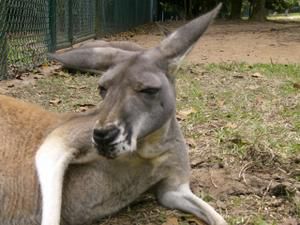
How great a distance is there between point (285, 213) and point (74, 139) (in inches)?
42.4

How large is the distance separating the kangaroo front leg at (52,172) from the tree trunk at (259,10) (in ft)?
59.0

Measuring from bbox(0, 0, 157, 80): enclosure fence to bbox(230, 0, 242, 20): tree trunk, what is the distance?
944 cm

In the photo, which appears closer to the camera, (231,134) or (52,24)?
(231,134)

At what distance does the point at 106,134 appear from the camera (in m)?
2.38

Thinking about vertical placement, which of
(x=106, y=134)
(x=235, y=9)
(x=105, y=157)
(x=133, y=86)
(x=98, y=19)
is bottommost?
(x=235, y=9)

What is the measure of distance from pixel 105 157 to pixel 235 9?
62.9ft

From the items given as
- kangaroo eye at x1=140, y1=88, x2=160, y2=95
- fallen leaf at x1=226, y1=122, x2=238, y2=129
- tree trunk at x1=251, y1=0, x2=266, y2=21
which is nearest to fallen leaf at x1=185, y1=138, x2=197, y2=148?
fallen leaf at x1=226, y1=122, x2=238, y2=129

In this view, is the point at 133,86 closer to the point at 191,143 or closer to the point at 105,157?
the point at 105,157

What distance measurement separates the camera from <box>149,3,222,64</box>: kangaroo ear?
8.92 ft

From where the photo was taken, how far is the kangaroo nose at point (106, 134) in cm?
238

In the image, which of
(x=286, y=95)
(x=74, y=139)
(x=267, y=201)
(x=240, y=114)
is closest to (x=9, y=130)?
(x=74, y=139)

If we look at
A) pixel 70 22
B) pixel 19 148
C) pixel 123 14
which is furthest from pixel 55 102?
pixel 123 14

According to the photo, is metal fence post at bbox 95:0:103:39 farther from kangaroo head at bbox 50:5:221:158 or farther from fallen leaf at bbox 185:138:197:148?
kangaroo head at bbox 50:5:221:158

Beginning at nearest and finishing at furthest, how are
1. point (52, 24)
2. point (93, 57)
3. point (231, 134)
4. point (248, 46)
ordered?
1. point (93, 57)
2. point (231, 134)
3. point (52, 24)
4. point (248, 46)
